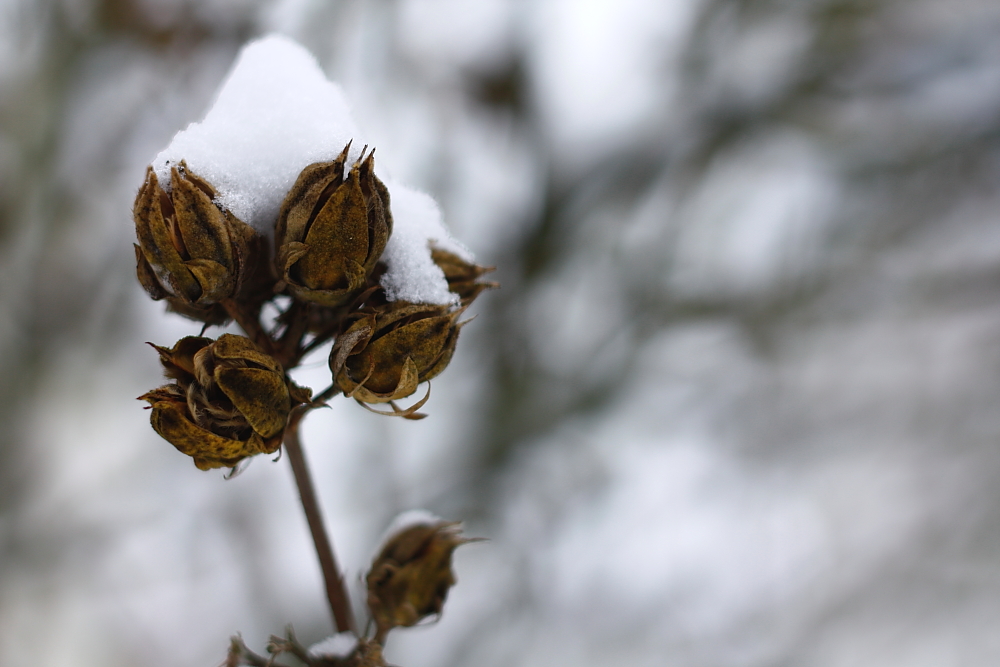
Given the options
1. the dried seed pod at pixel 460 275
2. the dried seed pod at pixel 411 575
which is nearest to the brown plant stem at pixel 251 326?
the dried seed pod at pixel 460 275

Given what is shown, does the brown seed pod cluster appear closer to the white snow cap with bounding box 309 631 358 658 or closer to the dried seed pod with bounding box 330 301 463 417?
the dried seed pod with bounding box 330 301 463 417

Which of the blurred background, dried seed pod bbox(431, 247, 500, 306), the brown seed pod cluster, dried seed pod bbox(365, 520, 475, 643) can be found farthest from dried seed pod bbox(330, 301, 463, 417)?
the blurred background

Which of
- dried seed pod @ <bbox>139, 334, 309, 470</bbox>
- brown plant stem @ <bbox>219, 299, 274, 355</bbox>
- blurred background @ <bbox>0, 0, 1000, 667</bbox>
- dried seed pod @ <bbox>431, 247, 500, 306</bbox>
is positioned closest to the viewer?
dried seed pod @ <bbox>139, 334, 309, 470</bbox>

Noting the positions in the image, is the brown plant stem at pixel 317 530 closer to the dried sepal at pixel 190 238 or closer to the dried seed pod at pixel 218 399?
the dried seed pod at pixel 218 399

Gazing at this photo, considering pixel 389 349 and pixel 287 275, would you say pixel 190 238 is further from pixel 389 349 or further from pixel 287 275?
pixel 389 349

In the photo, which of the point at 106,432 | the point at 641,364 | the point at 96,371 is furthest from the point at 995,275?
the point at 106,432

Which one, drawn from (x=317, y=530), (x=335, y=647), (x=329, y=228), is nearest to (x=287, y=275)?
(x=329, y=228)
